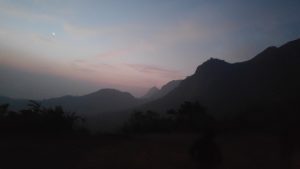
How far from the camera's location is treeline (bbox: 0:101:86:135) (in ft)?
53.5

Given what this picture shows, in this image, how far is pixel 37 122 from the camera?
1731 cm

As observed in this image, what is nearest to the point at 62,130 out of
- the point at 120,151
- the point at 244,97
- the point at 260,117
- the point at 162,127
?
the point at 120,151

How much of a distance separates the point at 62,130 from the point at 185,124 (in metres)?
9.58

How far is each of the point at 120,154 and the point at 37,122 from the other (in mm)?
6686

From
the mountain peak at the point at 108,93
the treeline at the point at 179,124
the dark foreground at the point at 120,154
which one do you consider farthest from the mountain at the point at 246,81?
the mountain peak at the point at 108,93

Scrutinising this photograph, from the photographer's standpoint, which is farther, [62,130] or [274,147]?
[62,130]

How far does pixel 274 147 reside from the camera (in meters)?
15.4

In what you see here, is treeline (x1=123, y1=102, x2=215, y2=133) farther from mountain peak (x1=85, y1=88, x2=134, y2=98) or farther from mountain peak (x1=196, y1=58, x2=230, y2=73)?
mountain peak (x1=85, y1=88, x2=134, y2=98)

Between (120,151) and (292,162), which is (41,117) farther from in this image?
(292,162)

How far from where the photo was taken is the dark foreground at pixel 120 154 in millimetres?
11164

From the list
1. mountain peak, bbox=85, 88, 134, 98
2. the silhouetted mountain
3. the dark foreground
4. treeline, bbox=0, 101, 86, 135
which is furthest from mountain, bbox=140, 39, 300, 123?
mountain peak, bbox=85, 88, 134, 98

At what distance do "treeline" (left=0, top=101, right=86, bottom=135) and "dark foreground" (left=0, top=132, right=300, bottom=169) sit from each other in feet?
5.39

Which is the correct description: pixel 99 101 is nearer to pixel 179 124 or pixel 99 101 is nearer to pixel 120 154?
pixel 179 124

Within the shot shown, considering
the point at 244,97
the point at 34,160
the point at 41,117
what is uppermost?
the point at 244,97
